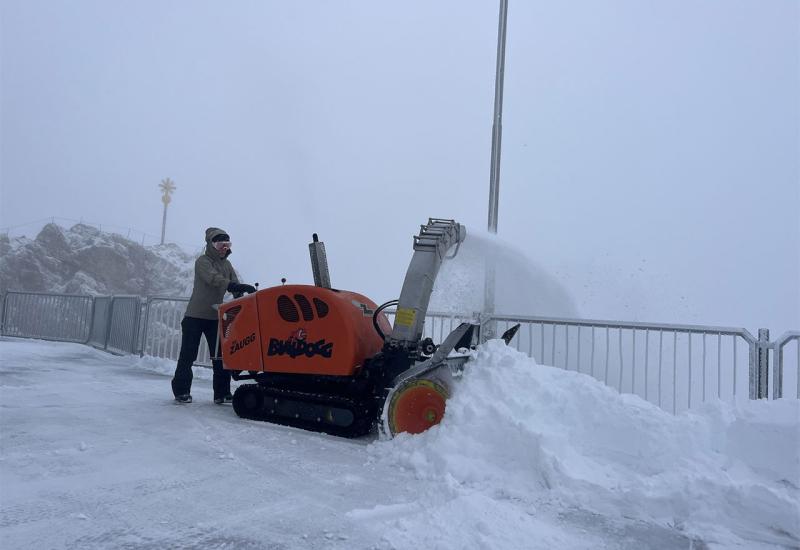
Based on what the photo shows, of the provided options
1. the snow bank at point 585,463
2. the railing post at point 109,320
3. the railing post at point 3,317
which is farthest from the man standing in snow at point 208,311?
the railing post at point 3,317

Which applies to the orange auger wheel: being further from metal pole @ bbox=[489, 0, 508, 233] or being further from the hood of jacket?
metal pole @ bbox=[489, 0, 508, 233]

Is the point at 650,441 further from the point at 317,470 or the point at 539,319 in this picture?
the point at 539,319

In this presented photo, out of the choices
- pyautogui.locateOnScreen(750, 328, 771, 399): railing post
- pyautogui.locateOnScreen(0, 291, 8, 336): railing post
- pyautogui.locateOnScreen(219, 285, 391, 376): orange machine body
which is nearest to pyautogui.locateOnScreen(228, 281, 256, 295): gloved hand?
pyautogui.locateOnScreen(219, 285, 391, 376): orange machine body

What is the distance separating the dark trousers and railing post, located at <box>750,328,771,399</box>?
17.6 ft

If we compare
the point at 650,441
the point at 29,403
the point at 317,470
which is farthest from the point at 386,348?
the point at 29,403

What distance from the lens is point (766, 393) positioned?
17.4 feet

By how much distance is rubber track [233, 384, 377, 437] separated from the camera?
4.84 meters

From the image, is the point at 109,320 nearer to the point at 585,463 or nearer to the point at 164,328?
the point at 164,328

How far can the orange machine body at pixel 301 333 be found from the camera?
4.95 m

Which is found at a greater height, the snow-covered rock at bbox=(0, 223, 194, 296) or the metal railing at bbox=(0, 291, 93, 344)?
the snow-covered rock at bbox=(0, 223, 194, 296)

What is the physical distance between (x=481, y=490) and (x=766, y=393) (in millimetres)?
3573

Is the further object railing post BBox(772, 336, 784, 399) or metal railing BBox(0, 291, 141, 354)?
metal railing BBox(0, 291, 141, 354)

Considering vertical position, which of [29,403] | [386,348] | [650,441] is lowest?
[29,403]

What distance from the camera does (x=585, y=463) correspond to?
3574 mm
